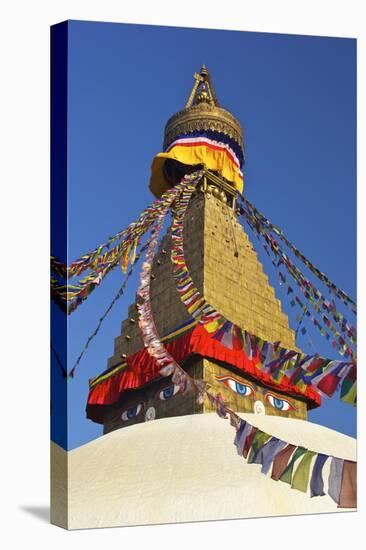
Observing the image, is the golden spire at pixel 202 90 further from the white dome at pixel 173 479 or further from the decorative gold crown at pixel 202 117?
the white dome at pixel 173 479

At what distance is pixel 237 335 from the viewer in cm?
1534

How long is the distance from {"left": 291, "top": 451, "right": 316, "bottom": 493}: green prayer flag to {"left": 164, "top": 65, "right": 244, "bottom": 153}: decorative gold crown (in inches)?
132

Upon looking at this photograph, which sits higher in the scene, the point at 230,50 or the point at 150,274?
the point at 230,50

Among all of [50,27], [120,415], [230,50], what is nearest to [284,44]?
[230,50]

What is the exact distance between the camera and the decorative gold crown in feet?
49.5

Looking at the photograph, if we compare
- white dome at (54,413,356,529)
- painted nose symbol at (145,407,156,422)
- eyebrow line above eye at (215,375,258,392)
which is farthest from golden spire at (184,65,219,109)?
white dome at (54,413,356,529)

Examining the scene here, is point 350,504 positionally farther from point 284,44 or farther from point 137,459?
point 284,44

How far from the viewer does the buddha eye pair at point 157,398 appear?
14.8 metres

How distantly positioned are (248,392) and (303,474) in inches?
40.3

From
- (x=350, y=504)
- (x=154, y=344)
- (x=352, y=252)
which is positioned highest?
(x=352, y=252)

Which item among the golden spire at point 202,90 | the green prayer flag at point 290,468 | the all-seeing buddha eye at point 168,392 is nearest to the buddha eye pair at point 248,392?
the all-seeing buddha eye at point 168,392

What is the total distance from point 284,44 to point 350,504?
492 cm

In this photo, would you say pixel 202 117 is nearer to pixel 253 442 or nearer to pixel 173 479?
pixel 253 442

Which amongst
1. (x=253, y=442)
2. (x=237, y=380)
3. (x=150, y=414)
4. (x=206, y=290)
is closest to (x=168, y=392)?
(x=150, y=414)
